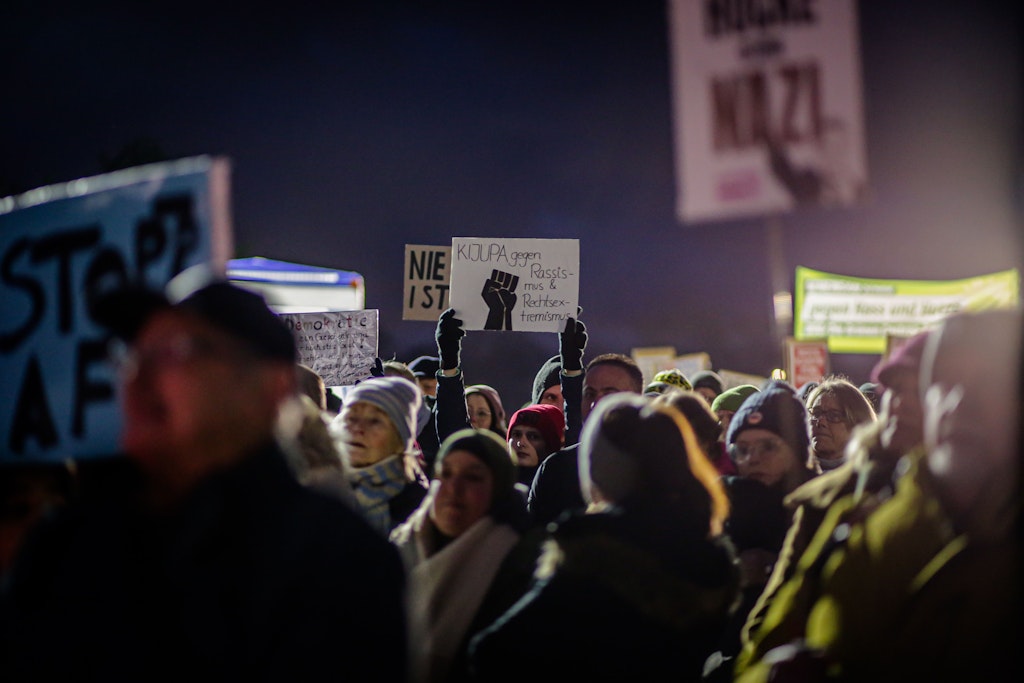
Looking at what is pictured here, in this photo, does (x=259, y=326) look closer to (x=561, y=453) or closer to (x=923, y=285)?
(x=561, y=453)

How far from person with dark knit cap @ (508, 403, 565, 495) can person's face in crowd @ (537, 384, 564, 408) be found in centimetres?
72

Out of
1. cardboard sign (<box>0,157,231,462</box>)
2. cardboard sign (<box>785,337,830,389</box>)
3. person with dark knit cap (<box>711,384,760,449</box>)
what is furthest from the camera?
cardboard sign (<box>785,337,830,389</box>)

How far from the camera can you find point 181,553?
1.68m

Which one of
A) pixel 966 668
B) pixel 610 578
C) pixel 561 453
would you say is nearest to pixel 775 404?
pixel 561 453

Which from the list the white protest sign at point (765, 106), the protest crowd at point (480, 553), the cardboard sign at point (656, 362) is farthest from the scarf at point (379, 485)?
the cardboard sign at point (656, 362)

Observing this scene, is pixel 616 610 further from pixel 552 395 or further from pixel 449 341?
pixel 552 395

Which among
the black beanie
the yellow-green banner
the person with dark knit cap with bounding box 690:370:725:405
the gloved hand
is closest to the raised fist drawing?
the black beanie

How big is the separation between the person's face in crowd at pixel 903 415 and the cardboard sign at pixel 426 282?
4.89 meters

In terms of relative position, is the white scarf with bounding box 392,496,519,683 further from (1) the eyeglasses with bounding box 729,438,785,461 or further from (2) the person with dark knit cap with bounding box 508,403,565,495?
(2) the person with dark knit cap with bounding box 508,403,565,495

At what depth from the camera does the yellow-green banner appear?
11.3m

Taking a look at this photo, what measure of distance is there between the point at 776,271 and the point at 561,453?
1.97m

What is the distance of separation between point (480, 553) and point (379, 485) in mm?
812

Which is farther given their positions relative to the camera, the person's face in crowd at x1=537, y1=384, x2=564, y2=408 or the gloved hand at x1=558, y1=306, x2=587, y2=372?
the person's face in crowd at x1=537, y1=384, x2=564, y2=408

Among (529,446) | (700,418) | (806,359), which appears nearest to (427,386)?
(529,446)
